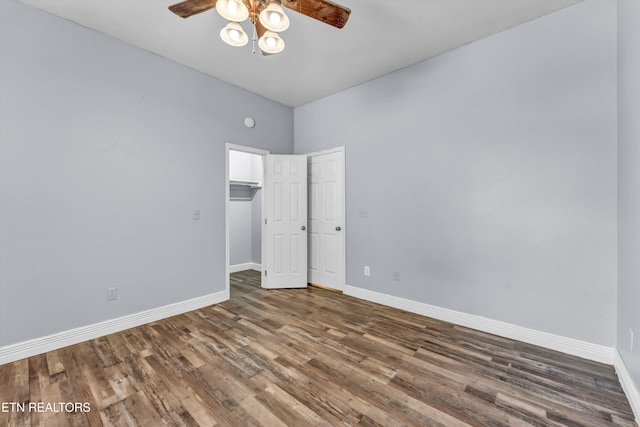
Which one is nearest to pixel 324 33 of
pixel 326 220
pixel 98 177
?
pixel 326 220

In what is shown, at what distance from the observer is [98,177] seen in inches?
107

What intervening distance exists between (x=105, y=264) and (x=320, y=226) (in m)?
2.77

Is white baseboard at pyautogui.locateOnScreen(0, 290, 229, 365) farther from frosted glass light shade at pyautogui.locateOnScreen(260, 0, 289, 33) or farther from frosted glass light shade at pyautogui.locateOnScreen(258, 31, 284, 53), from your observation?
frosted glass light shade at pyautogui.locateOnScreen(260, 0, 289, 33)

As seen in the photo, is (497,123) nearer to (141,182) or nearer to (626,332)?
(626,332)

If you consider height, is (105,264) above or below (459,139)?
below

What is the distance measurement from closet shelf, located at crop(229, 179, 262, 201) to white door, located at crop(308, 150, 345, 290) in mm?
1417

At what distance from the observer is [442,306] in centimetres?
306

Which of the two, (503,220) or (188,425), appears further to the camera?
(503,220)

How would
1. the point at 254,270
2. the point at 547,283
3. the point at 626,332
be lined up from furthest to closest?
1. the point at 254,270
2. the point at 547,283
3. the point at 626,332

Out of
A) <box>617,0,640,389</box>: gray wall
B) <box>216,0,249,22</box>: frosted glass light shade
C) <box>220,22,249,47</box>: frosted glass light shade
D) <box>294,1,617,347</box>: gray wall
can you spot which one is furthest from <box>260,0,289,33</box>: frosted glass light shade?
<box>617,0,640,389</box>: gray wall

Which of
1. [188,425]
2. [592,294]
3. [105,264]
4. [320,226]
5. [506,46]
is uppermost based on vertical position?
[506,46]

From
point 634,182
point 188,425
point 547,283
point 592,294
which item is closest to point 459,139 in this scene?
point 634,182

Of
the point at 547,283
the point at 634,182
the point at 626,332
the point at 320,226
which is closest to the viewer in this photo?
the point at 634,182

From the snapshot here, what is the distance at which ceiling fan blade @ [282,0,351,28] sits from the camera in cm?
179
